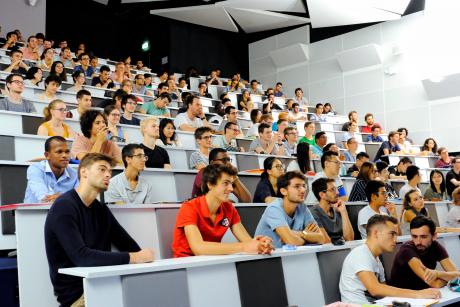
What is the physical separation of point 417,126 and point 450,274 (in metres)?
6.39

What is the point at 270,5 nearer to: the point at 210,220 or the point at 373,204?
the point at 373,204

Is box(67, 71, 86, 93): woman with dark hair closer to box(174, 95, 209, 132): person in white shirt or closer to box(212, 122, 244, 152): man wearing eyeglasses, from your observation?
box(174, 95, 209, 132): person in white shirt

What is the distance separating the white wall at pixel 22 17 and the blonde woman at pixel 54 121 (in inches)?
232

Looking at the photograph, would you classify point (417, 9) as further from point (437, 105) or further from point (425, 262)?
point (425, 262)

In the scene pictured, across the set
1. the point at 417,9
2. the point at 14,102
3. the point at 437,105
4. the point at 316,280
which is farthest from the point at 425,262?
Answer: the point at 417,9

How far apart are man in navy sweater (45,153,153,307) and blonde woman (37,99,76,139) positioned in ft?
5.59

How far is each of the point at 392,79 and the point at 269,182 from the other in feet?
20.1

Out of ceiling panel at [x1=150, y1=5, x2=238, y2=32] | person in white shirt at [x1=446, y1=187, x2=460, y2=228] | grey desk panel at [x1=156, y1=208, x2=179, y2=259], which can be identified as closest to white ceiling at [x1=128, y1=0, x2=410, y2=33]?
ceiling panel at [x1=150, y1=5, x2=238, y2=32]

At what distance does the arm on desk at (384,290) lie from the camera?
6.40 ft

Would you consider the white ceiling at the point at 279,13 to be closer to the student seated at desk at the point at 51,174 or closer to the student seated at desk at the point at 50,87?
the student seated at desk at the point at 50,87

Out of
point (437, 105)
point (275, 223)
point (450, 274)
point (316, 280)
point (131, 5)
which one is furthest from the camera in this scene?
point (131, 5)

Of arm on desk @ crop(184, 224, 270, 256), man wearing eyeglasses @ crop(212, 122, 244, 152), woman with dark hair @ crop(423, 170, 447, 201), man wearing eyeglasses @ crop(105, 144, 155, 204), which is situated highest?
man wearing eyeglasses @ crop(212, 122, 244, 152)

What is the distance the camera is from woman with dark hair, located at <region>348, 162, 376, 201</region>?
3854mm

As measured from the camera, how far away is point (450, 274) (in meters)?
2.29
